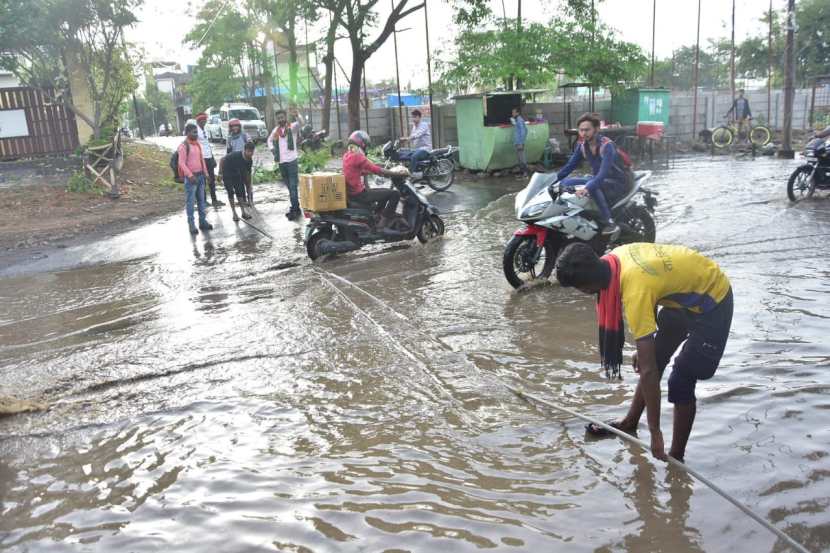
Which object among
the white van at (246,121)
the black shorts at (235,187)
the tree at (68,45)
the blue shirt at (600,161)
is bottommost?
the black shorts at (235,187)

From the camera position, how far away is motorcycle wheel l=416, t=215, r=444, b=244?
991cm

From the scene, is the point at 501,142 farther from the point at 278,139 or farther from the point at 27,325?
the point at 27,325

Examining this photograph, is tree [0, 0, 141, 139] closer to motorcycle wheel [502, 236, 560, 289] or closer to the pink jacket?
the pink jacket

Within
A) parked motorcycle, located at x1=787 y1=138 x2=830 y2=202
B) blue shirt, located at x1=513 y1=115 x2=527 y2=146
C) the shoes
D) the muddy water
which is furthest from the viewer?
→ blue shirt, located at x1=513 y1=115 x2=527 y2=146

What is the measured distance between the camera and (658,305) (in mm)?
3424

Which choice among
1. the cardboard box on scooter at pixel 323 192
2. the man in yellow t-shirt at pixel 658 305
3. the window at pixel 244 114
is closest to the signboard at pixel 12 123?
the window at pixel 244 114

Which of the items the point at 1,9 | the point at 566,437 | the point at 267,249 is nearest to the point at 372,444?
the point at 566,437

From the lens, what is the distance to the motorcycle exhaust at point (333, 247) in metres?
9.11

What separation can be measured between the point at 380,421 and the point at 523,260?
355cm

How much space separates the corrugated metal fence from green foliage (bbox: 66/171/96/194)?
498 cm

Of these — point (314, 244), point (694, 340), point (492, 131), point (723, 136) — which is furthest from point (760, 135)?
point (694, 340)

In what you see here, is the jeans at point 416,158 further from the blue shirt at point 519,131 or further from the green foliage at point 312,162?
the green foliage at point 312,162

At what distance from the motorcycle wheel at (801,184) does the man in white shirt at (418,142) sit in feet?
22.7

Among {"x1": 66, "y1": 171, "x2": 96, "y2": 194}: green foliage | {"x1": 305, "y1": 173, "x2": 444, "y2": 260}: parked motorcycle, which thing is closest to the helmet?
{"x1": 305, "y1": 173, "x2": 444, "y2": 260}: parked motorcycle
